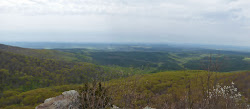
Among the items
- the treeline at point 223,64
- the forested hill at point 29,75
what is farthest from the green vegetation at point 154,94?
the forested hill at point 29,75

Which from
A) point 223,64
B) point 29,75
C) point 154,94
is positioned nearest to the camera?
point 223,64

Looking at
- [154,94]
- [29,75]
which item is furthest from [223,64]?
[29,75]

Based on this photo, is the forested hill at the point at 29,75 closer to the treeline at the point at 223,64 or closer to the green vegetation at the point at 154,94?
the green vegetation at the point at 154,94

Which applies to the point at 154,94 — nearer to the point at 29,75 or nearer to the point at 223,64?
the point at 223,64

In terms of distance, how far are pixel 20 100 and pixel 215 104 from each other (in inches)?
1642

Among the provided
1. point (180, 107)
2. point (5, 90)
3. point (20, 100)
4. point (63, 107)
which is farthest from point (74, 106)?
point (5, 90)

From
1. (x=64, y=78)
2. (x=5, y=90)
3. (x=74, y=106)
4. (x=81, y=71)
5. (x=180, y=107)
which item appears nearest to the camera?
(x=180, y=107)

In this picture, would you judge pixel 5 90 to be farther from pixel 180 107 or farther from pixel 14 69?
pixel 180 107

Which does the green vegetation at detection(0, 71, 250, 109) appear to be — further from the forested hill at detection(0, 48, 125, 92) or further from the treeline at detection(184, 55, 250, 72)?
the forested hill at detection(0, 48, 125, 92)

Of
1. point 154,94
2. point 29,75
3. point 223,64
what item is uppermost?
point 223,64

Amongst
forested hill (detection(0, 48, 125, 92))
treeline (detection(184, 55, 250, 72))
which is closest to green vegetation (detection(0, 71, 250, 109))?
treeline (detection(184, 55, 250, 72))

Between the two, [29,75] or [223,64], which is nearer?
[223,64]

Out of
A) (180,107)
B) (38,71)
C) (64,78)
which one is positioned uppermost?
(180,107)

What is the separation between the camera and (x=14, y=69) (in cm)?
5403
